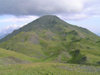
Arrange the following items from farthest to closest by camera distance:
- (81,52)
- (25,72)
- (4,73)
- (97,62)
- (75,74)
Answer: (81,52) < (97,62) < (75,74) < (25,72) < (4,73)

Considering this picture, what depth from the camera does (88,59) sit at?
157 metres

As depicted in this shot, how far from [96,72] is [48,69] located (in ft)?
108

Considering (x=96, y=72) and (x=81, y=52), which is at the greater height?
(x=81, y=52)

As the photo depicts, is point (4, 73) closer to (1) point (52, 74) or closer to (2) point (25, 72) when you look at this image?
(2) point (25, 72)

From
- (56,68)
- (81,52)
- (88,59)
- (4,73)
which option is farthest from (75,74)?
(81,52)

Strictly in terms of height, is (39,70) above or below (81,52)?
below

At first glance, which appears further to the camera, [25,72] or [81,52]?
A: [81,52]

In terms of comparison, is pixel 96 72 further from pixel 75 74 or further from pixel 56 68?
pixel 56 68

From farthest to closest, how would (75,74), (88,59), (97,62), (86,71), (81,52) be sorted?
(81,52)
(88,59)
(97,62)
(86,71)
(75,74)

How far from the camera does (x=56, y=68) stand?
10962 cm

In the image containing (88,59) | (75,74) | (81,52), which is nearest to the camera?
(75,74)

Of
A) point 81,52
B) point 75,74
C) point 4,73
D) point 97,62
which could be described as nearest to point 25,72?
point 4,73

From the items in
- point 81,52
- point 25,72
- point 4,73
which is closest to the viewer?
point 4,73

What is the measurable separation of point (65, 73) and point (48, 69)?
485 inches
